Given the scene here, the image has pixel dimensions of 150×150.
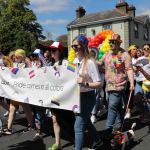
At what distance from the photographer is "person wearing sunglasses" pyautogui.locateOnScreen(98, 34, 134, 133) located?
20.7ft

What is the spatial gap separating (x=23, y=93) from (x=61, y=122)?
133cm

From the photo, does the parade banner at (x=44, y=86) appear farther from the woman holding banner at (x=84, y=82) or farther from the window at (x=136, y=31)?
the window at (x=136, y=31)

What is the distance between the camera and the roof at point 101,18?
44578mm

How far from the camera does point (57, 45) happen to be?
6199 mm

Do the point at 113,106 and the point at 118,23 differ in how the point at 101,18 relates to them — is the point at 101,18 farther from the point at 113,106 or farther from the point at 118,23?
the point at 113,106

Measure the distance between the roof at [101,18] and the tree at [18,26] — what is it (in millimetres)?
5439

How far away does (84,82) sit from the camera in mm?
5320

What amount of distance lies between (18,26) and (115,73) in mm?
44822

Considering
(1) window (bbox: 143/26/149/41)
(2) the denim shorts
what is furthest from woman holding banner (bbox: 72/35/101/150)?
(1) window (bbox: 143/26/149/41)

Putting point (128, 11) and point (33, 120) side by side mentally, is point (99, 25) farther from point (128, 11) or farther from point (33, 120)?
point (33, 120)

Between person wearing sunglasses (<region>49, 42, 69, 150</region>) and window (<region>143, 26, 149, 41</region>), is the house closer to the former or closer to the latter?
window (<region>143, 26, 149, 41</region>)

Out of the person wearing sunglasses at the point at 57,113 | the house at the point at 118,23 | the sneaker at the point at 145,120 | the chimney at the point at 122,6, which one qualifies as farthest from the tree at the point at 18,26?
the person wearing sunglasses at the point at 57,113

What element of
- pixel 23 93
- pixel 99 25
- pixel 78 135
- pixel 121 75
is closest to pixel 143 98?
pixel 121 75

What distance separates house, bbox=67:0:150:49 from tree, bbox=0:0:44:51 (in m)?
5.30
